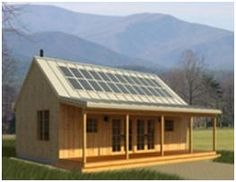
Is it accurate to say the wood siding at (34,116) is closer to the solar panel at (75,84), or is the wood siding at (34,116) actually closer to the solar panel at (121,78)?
the solar panel at (75,84)

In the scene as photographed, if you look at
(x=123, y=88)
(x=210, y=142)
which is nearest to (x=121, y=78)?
(x=123, y=88)

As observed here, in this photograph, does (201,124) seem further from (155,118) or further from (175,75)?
(155,118)

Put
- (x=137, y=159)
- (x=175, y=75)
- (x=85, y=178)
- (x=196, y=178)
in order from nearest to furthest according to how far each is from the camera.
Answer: (x=85, y=178) < (x=196, y=178) < (x=137, y=159) < (x=175, y=75)

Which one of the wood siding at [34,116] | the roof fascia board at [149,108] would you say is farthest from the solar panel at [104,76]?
the roof fascia board at [149,108]

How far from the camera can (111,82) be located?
18.9m

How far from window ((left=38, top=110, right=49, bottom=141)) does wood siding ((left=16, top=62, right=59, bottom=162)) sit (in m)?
0.18

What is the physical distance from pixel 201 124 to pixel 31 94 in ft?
180

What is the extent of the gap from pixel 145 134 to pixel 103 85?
9.32 ft

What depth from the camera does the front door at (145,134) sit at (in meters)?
18.5

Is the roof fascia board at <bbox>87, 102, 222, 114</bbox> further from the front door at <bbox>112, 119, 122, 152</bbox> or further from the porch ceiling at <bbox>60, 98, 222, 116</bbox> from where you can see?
the front door at <bbox>112, 119, 122, 152</bbox>

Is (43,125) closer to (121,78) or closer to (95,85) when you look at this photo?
(95,85)

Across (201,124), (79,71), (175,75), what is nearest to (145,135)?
(79,71)

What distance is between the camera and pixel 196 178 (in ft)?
43.1

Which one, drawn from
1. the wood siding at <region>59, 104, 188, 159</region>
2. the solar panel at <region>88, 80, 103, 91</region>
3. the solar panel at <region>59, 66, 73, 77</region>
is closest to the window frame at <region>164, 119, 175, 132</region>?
the wood siding at <region>59, 104, 188, 159</region>
